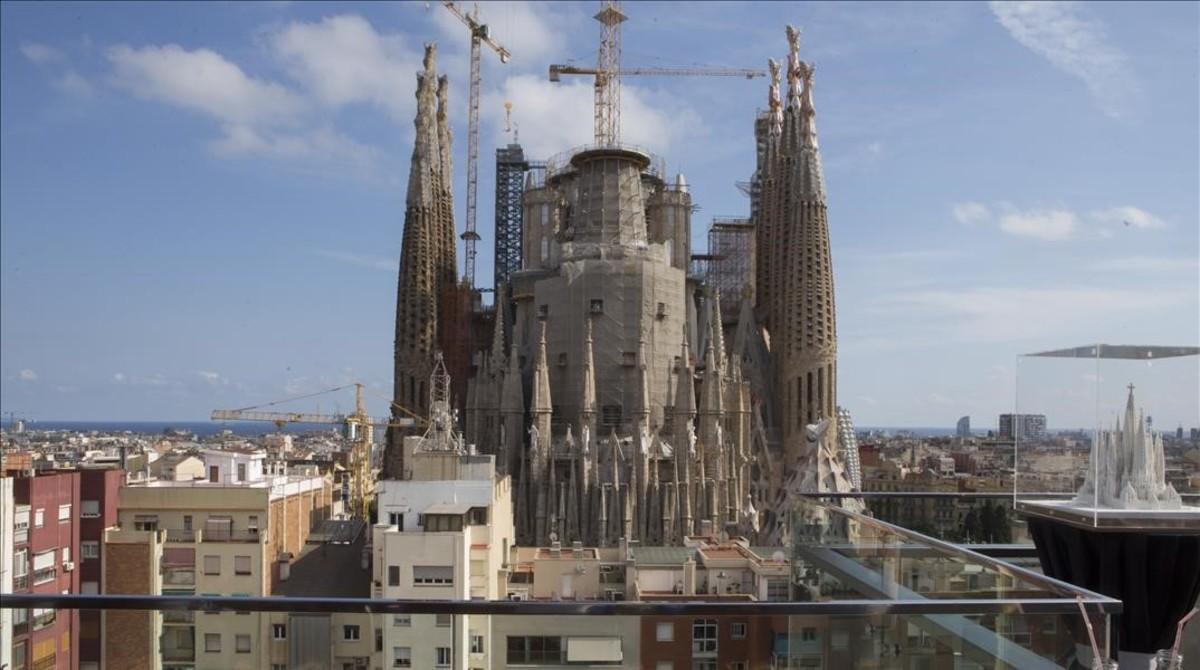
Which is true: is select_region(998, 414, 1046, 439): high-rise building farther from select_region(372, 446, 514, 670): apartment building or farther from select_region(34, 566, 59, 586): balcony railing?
select_region(34, 566, 59, 586): balcony railing

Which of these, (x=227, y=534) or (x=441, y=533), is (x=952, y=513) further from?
(x=227, y=534)

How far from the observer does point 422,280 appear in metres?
37.0

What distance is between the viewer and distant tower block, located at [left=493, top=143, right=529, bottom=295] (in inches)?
1941

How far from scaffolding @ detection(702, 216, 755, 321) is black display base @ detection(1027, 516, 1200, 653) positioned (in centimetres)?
4044

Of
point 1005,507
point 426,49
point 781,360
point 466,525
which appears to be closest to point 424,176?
point 426,49

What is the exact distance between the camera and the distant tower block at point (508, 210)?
49.3 meters

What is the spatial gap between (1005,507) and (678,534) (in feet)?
72.0

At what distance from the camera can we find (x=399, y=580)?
18562 mm

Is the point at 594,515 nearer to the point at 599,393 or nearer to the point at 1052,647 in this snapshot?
the point at 599,393

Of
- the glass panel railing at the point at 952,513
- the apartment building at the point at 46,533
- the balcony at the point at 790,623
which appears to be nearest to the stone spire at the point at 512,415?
the apartment building at the point at 46,533

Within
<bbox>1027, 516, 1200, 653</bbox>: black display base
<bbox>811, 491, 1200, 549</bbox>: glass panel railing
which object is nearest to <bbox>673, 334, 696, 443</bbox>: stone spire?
<bbox>811, 491, 1200, 549</bbox>: glass panel railing

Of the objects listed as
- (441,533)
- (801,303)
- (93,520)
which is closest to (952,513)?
(441,533)

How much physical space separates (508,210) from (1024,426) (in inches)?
1753

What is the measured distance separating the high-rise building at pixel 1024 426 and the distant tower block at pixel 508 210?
1702 inches
